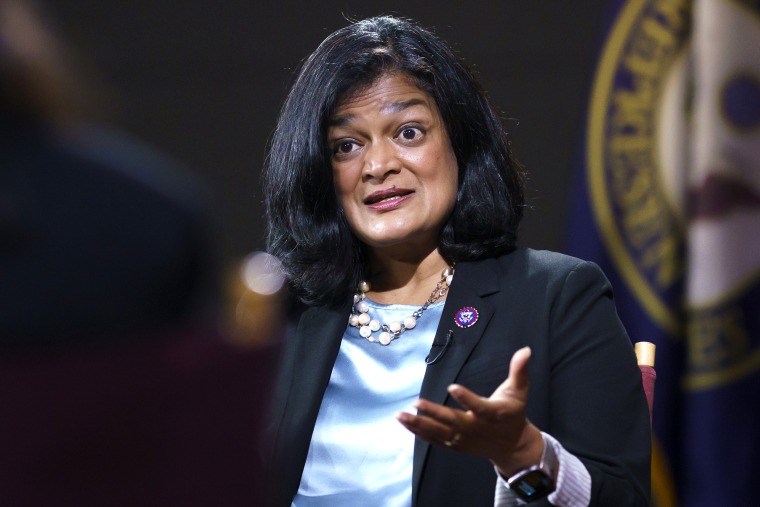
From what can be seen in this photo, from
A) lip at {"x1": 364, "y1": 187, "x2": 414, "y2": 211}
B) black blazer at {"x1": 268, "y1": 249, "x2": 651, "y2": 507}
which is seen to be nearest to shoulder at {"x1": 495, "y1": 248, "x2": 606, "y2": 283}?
black blazer at {"x1": 268, "y1": 249, "x2": 651, "y2": 507}

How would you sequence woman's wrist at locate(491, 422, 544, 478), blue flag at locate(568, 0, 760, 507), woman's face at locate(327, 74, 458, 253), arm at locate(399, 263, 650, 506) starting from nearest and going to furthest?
1. woman's wrist at locate(491, 422, 544, 478)
2. arm at locate(399, 263, 650, 506)
3. woman's face at locate(327, 74, 458, 253)
4. blue flag at locate(568, 0, 760, 507)

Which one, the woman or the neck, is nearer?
the woman

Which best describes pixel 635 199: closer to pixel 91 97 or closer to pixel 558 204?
pixel 558 204

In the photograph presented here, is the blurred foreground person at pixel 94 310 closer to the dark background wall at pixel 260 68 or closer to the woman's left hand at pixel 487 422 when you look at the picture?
the woman's left hand at pixel 487 422

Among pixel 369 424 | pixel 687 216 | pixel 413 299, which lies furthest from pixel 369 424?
pixel 687 216

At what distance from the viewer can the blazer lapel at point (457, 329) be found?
1.84 m

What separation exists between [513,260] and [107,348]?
1.35 meters

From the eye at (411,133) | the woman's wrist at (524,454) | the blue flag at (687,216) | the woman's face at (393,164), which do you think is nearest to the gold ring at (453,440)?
the woman's wrist at (524,454)

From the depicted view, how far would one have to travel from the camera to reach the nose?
2037 mm

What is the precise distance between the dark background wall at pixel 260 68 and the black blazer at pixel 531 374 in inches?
45.6

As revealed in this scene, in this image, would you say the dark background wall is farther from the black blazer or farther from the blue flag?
the black blazer

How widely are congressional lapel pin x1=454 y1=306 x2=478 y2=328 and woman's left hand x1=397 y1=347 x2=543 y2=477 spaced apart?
0.44 meters

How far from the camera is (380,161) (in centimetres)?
205

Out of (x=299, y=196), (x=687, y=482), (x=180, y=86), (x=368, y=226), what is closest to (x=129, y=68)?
(x=180, y=86)
